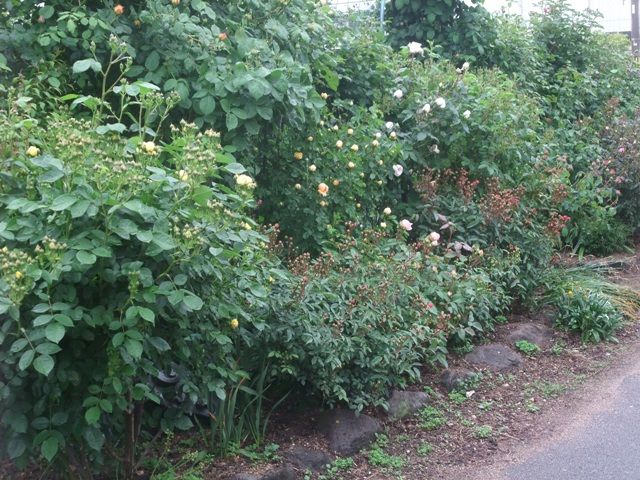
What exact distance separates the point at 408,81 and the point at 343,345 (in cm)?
358

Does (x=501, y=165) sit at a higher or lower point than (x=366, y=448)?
higher

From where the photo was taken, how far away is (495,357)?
605cm

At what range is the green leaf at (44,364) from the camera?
9.91 feet

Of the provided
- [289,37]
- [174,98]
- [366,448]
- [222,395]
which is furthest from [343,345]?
[289,37]

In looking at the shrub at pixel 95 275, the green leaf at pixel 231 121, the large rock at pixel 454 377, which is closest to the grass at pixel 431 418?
the large rock at pixel 454 377

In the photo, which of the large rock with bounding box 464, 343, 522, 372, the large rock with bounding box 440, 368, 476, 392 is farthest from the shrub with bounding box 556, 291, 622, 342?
the large rock with bounding box 440, 368, 476, 392

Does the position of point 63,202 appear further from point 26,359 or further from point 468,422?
point 468,422

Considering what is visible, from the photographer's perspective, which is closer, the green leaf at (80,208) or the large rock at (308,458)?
the green leaf at (80,208)

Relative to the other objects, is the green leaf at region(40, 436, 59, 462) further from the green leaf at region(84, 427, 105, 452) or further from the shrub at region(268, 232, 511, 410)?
the shrub at region(268, 232, 511, 410)

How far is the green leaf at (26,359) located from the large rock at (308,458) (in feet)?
5.69

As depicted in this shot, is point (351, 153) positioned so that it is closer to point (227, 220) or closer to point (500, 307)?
point (500, 307)

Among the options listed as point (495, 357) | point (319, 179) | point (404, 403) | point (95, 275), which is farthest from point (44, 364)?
point (495, 357)

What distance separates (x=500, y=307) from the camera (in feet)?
21.9

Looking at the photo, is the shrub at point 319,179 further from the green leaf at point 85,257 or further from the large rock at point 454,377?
the green leaf at point 85,257
